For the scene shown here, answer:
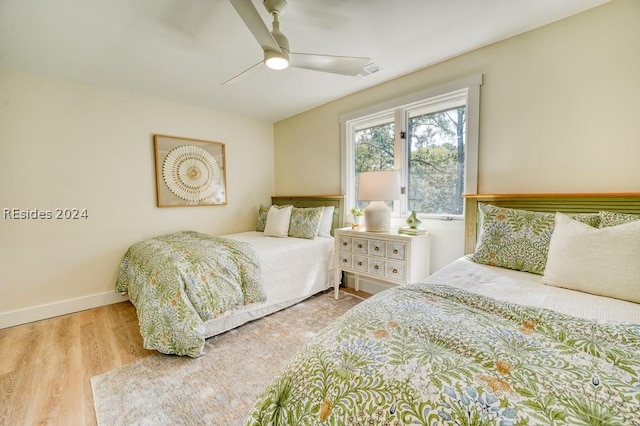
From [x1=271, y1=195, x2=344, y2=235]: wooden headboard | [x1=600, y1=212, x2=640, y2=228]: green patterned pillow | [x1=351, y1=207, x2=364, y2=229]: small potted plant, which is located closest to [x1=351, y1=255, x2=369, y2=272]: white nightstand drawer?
[x1=351, y1=207, x2=364, y2=229]: small potted plant

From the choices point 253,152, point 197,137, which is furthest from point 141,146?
point 253,152

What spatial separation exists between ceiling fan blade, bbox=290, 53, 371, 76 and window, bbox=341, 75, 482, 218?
0.99 meters

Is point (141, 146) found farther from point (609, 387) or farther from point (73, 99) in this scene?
point (609, 387)

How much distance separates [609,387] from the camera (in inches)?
22.9

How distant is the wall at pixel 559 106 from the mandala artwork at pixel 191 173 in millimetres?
2784

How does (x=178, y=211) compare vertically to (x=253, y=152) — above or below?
below

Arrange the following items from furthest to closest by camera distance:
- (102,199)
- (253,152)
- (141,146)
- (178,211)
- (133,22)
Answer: (253,152) → (178,211) → (141,146) → (102,199) → (133,22)

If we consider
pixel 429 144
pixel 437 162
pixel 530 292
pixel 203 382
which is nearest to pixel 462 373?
pixel 530 292

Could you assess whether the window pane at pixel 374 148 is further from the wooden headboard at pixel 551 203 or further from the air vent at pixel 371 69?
the wooden headboard at pixel 551 203

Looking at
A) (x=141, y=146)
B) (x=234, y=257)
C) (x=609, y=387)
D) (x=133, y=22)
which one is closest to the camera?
(x=609, y=387)

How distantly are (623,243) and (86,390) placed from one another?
303cm

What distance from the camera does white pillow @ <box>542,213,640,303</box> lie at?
1172mm

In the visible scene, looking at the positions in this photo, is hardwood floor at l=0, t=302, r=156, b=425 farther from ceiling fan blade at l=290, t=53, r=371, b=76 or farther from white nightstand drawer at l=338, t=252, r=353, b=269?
ceiling fan blade at l=290, t=53, r=371, b=76

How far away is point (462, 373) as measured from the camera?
64 cm
